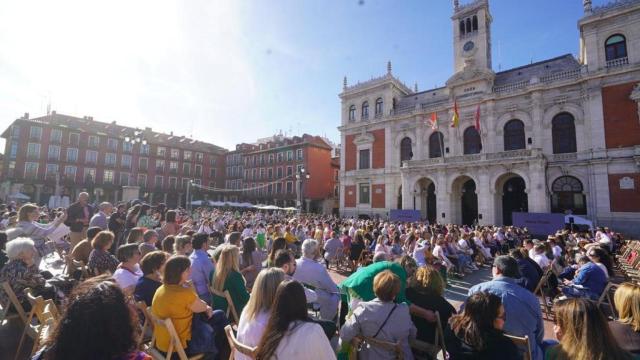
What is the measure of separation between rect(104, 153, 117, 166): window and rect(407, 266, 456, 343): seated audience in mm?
51795

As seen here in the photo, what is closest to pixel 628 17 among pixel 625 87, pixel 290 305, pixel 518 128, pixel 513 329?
pixel 625 87

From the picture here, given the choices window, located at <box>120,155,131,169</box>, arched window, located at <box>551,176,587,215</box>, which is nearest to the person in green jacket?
arched window, located at <box>551,176,587,215</box>

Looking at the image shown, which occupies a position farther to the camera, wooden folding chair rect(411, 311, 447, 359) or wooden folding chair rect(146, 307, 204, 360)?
wooden folding chair rect(411, 311, 447, 359)

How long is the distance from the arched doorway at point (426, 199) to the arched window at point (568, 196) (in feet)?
28.0

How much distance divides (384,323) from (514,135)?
25904mm

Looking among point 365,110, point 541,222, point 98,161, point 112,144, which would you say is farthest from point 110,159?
point 541,222

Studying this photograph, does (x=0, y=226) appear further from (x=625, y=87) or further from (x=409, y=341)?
(x=625, y=87)

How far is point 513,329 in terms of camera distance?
3.23m

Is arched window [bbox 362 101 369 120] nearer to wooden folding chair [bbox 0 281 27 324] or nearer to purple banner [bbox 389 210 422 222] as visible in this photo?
purple banner [bbox 389 210 422 222]

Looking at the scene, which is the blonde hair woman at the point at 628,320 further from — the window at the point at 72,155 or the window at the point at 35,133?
the window at the point at 35,133

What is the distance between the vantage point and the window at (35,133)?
38581 millimetres

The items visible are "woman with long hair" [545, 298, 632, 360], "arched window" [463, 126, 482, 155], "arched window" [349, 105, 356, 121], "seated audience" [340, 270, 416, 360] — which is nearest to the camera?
"woman with long hair" [545, 298, 632, 360]

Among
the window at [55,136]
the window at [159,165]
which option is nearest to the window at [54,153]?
the window at [55,136]

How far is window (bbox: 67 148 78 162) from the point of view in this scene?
4091 cm
